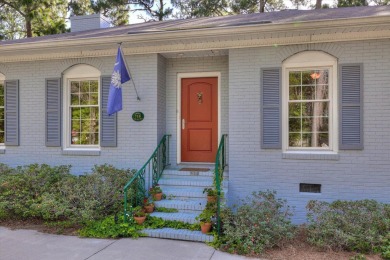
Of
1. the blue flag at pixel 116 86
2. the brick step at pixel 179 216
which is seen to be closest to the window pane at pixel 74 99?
the blue flag at pixel 116 86

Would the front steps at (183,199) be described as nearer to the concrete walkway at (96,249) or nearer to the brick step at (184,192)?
the brick step at (184,192)

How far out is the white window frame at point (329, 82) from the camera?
19.0ft

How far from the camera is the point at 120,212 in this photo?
562cm

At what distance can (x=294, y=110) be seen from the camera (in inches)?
239

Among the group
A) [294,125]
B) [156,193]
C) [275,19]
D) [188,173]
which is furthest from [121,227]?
[275,19]

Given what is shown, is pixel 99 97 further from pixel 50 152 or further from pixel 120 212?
pixel 120 212

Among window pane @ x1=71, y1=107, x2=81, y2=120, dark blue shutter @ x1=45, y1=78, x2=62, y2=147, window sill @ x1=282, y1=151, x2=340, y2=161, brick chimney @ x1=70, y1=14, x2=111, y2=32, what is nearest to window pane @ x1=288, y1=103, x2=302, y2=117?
window sill @ x1=282, y1=151, x2=340, y2=161

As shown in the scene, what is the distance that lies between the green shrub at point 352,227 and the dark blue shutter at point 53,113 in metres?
5.49

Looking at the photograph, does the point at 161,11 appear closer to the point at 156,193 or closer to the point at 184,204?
the point at 156,193

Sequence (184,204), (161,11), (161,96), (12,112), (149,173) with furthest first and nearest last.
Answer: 1. (161,11)
2. (12,112)
3. (161,96)
4. (149,173)
5. (184,204)

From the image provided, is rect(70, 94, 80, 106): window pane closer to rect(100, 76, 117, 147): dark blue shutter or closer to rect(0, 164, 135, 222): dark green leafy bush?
rect(100, 76, 117, 147): dark blue shutter

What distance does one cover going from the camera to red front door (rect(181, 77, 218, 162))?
22.5 feet

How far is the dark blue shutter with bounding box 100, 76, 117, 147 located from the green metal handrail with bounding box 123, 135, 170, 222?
98 cm

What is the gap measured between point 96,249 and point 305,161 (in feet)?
12.4
